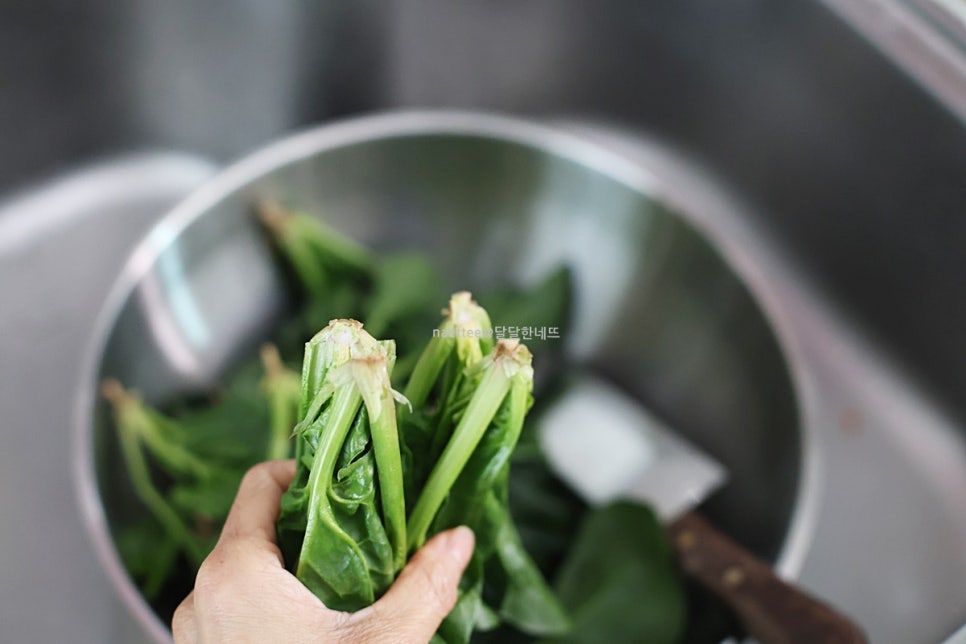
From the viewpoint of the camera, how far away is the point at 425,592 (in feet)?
1.10

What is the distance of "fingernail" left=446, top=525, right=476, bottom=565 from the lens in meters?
0.35

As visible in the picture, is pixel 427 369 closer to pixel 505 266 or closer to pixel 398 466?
pixel 398 466

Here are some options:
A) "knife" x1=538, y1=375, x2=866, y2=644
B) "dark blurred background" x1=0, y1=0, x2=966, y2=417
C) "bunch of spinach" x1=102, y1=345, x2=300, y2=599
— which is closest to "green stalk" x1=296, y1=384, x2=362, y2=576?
"bunch of spinach" x1=102, y1=345, x2=300, y2=599

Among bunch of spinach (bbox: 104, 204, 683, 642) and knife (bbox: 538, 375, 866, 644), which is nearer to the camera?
bunch of spinach (bbox: 104, 204, 683, 642)

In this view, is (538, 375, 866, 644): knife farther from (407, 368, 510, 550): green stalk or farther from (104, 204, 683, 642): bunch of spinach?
(407, 368, 510, 550): green stalk

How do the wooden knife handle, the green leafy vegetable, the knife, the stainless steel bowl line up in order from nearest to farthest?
1. the green leafy vegetable
2. the wooden knife handle
3. the knife
4. the stainless steel bowl

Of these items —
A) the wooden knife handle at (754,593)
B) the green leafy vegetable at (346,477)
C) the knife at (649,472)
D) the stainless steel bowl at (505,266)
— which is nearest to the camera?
the green leafy vegetable at (346,477)

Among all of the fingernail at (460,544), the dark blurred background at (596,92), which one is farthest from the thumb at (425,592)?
the dark blurred background at (596,92)

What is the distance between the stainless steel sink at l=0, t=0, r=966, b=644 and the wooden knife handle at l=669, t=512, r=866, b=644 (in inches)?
3.6

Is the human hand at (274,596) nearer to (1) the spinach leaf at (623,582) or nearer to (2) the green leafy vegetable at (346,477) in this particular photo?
(2) the green leafy vegetable at (346,477)

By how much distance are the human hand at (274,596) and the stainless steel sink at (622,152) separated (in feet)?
1.20

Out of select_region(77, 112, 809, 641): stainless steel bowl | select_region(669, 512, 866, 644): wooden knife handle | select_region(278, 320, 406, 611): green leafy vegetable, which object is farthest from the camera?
select_region(77, 112, 809, 641): stainless steel bowl

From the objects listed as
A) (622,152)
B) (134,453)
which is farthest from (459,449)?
(622,152)

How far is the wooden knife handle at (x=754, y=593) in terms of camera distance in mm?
466
